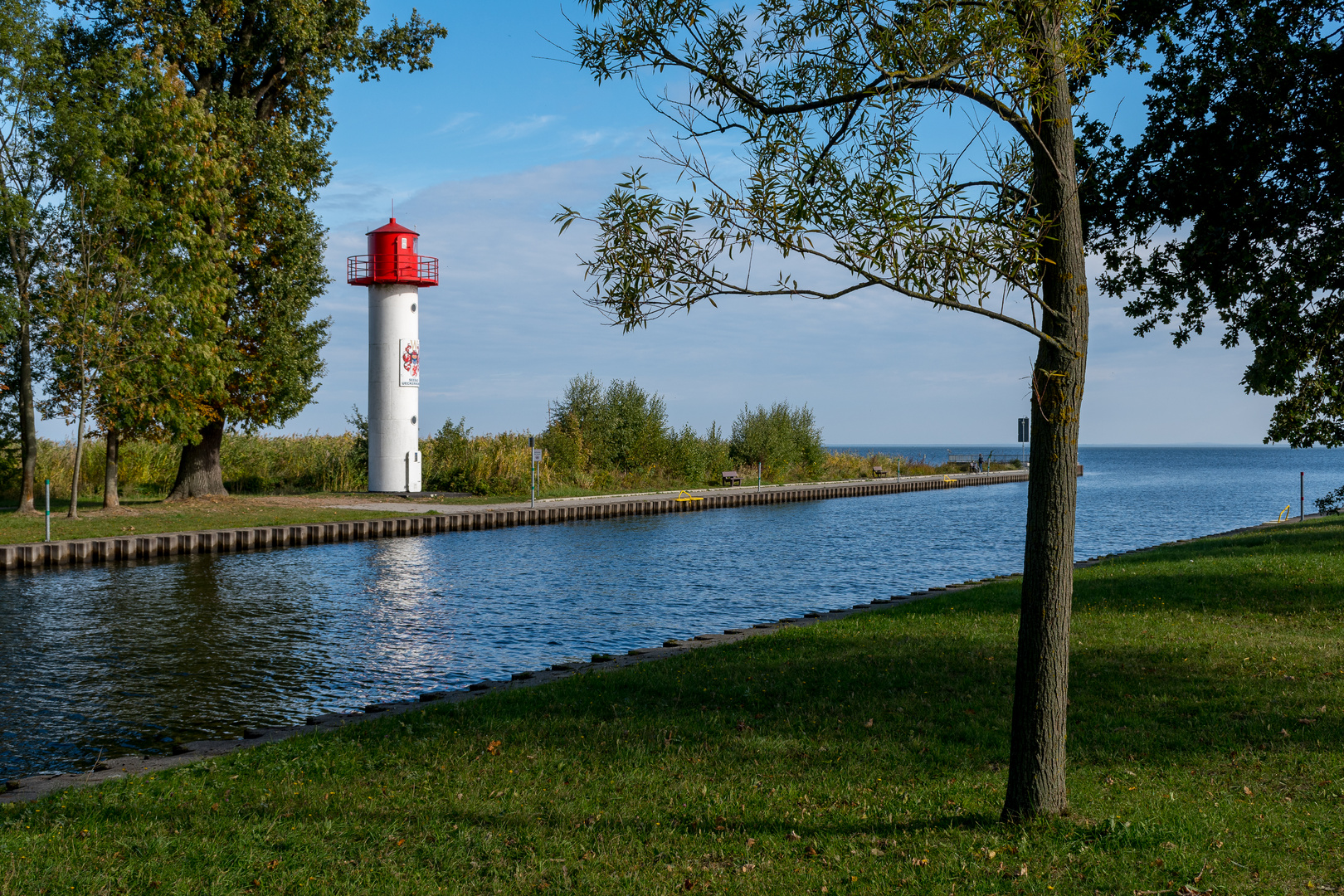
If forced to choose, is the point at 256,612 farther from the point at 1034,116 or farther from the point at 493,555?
the point at 1034,116

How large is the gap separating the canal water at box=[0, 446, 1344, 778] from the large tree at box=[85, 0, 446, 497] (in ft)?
23.8

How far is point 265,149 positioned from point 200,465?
971cm

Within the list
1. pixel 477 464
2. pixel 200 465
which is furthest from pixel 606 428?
pixel 200 465

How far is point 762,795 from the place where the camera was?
5.74 metres

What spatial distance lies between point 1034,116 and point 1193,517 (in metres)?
40.9

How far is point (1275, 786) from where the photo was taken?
5.87 m

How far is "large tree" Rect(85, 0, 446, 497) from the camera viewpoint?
27312 mm

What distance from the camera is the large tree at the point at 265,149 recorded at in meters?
27.3


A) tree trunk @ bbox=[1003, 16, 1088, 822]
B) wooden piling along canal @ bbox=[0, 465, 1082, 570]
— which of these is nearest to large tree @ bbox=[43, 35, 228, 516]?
wooden piling along canal @ bbox=[0, 465, 1082, 570]

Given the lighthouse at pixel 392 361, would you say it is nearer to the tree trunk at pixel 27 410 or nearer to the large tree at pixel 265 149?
the large tree at pixel 265 149

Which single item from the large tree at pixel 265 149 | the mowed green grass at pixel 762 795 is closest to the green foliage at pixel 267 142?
the large tree at pixel 265 149

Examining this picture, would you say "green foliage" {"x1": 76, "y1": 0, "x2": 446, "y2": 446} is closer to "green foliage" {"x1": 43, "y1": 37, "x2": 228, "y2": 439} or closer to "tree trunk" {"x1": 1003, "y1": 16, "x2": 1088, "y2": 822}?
"green foliage" {"x1": 43, "y1": 37, "x2": 228, "y2": 439}

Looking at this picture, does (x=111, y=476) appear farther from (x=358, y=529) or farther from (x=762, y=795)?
(x=762, y=795)

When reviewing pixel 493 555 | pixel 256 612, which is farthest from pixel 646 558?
pixel 256 612
